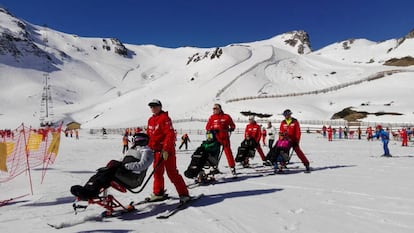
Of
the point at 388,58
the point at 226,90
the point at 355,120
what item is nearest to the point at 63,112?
the point at 226,90

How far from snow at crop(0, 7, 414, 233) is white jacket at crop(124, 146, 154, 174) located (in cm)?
85

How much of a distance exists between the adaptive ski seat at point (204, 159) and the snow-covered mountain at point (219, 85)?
49.1 meters

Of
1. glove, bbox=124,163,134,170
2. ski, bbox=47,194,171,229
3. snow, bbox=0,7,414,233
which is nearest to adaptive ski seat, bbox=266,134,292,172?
snow, bbox=0,7,414,233

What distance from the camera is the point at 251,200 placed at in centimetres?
704

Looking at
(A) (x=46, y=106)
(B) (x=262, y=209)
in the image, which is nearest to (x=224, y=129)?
(B) (x=262, y=209)

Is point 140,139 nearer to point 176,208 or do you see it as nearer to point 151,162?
point 151,162

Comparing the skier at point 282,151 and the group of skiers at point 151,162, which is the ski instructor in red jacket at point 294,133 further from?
the group of skiers at point 151,162

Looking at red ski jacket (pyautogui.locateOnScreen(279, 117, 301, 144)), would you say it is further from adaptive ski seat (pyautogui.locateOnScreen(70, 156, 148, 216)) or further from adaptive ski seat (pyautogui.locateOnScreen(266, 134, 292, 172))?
adaptive ski seat (pyautogui.locateOnScreen(70, 156, 148, 216))

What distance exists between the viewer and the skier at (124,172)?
556 cm

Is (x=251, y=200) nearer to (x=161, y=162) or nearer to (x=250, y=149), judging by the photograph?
(x=161, y=162)

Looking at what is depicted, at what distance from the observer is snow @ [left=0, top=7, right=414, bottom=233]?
5.71m

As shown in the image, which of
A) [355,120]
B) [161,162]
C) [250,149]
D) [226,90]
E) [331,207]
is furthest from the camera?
[226,90]

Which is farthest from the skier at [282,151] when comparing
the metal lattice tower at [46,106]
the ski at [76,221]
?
the metal lattice tower at [46,106]

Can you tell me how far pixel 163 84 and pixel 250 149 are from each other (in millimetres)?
109765
